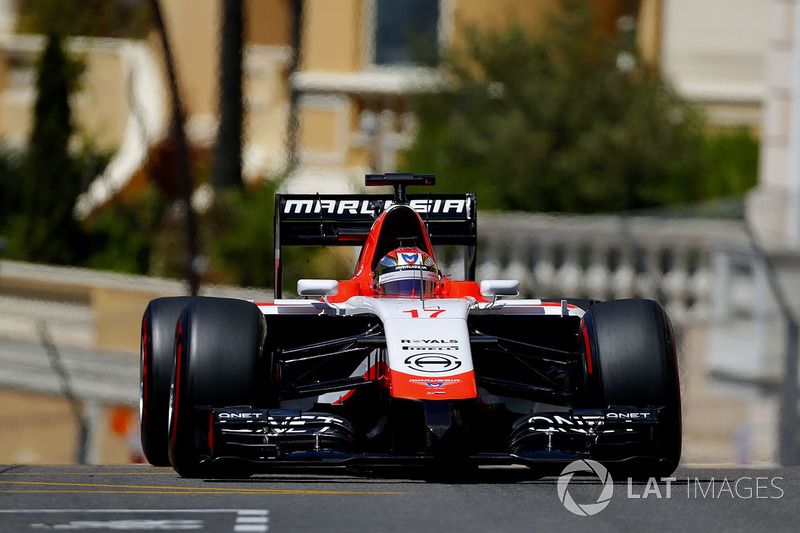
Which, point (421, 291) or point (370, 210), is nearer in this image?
point (421, 291)

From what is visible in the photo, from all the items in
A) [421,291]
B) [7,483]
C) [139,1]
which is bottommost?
[7,483]

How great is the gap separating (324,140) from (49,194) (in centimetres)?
446

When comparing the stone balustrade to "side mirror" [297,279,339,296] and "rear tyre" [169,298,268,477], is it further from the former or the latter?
"rear tyre" [169,298,268,477]

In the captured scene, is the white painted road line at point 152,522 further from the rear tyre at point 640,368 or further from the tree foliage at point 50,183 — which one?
the tree foliage at point 50,183

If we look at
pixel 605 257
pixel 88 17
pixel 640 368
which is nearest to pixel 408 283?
pixel 640 368

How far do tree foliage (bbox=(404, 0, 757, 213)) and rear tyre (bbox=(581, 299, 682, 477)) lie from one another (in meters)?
10.9

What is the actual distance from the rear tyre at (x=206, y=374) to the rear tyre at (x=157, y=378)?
1.63 feet

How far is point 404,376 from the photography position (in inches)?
336

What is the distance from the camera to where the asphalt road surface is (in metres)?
7.39

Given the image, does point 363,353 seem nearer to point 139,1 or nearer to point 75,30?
point 75,30

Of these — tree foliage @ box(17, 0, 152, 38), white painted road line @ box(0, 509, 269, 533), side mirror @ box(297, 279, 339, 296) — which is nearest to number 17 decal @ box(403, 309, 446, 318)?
side mirror @ box(297, 279, 339, 296)

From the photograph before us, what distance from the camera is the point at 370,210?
11.3m

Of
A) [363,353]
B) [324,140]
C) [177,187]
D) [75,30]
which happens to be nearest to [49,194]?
[177,187]

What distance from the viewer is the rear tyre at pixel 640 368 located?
8.80 m
